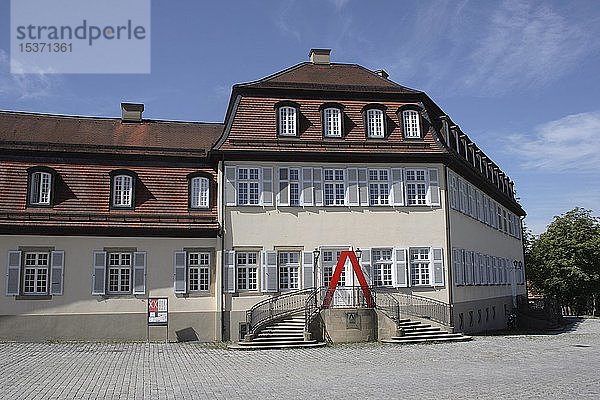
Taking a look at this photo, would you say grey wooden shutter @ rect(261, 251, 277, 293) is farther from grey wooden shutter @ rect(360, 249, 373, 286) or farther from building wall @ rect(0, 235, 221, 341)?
grey wooden shutter @ rect(360, 249, 373, 286)

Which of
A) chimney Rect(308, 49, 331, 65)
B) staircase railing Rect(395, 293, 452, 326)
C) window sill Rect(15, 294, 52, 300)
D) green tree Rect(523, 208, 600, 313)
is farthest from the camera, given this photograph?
green tree Rect(523, 208, 600, 313)

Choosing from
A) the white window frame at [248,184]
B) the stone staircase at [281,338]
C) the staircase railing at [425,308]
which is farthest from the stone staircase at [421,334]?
the white window frame at [248,184]

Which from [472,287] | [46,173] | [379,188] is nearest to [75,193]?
[46,173]

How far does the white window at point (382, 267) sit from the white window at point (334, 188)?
2.40 meters

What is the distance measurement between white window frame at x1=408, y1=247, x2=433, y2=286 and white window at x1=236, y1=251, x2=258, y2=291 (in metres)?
5.96

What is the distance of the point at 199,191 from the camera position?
85.7 ft

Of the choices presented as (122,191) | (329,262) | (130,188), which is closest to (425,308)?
(329,262)

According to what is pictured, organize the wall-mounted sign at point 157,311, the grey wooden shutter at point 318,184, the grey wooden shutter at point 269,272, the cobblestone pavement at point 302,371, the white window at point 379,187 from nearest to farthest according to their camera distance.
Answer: the cobblestone pavement at point 302,371 < the wall-mounted sign at point 157,311 < the grey wooden shutter at point 269,272 < the grey wooden shutter at point 318,184 < the white window at point 379,187

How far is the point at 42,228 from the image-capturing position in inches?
945

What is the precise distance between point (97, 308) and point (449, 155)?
14.5 m

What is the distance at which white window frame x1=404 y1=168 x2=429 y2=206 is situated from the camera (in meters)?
26.1

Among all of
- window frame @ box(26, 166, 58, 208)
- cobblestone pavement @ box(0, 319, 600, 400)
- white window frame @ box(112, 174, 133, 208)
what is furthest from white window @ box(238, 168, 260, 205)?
window frame @ box(26, 166, 58, 208)

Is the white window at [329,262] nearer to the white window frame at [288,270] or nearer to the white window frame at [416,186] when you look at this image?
the white window frame at [288,270]

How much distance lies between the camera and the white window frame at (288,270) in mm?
25172
